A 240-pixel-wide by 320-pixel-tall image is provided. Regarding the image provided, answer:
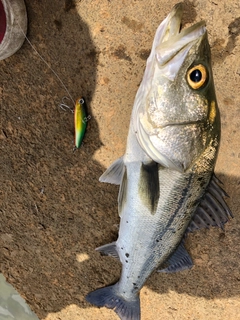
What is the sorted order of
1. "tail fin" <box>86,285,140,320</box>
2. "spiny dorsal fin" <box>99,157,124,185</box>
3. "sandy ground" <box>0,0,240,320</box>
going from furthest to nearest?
1. "tail fin" <box>86,285,140,320</box>
2. "sandy ground" <box>0,0,240,320</box>
3. "spiny dorsal fin" <box>99,157,124,185</box>

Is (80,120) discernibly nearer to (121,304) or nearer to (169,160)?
(169,160)

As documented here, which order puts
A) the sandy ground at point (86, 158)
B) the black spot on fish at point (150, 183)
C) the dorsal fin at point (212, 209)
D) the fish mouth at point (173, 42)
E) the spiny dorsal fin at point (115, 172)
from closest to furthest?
the fish mouth at point (173, 42) → the black spot on fish at point (150, 183) → the dorsal fin at point (212, 209) → the spiny dorsal fin at point (115, 172) → the sandy ground at point (86, 158)

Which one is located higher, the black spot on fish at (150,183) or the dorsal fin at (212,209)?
the black spot on fish at (150,183)

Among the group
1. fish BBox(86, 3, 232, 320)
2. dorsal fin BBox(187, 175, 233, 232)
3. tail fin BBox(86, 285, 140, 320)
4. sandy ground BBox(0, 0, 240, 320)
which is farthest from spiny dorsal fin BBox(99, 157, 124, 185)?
tail fin BBox(86, 285, 140, 320)

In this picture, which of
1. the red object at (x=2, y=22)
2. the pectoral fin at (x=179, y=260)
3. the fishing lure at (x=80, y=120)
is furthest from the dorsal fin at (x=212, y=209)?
the red object at (x=2, y=22)

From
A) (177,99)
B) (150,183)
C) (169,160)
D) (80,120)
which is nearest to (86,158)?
(80,120)

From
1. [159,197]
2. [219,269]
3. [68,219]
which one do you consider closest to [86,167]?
[68,219]

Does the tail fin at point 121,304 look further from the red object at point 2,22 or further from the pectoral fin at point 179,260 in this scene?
the red object at point 2,22

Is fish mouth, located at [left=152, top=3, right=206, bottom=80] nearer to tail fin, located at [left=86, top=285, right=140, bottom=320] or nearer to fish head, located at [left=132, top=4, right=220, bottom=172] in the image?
fish head, located at [left=132, top=4, right=220, bottom=172]
